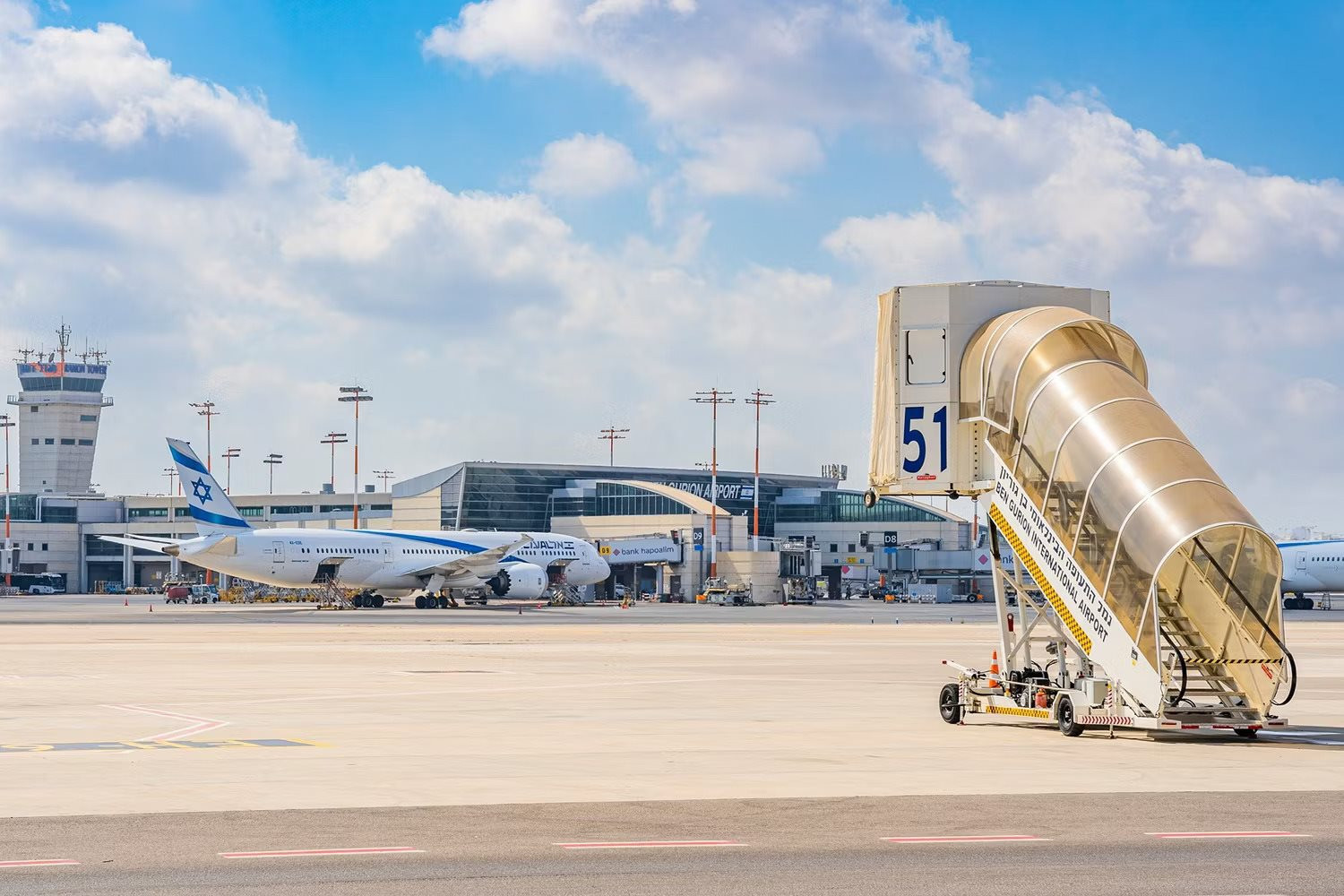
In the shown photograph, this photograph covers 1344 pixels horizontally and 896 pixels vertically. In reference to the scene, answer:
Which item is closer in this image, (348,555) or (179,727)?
(179,727)

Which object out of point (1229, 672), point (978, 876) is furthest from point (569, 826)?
point (1229, 672)

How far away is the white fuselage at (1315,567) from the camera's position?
10906 centimetres

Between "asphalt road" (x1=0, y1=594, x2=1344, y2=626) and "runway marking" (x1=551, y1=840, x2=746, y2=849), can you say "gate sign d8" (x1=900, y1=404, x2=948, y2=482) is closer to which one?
"runway marking" (x1=551, y1=840, x2=746, y2=849)

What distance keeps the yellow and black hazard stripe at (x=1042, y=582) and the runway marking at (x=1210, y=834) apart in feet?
23.7

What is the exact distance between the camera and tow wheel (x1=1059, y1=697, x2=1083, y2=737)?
71.7 feet

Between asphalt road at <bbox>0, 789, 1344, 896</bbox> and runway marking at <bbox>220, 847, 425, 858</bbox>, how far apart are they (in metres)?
0.09

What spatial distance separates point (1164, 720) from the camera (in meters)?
20.1

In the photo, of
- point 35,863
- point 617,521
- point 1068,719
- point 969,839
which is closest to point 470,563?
point 617,521

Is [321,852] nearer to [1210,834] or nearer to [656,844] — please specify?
[656,844]

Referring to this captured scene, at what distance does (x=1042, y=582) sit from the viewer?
22.2 m

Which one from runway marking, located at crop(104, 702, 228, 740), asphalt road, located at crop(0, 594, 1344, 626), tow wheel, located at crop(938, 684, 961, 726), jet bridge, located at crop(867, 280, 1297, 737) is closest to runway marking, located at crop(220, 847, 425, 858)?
runway marking, located at crop(104, 702, 228, 740)

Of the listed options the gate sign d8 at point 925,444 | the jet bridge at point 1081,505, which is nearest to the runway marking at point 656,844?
the jet bridge at point 1081,505

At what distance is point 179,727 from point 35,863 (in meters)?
11.5

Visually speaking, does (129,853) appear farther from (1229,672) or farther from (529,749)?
(1229,672)
